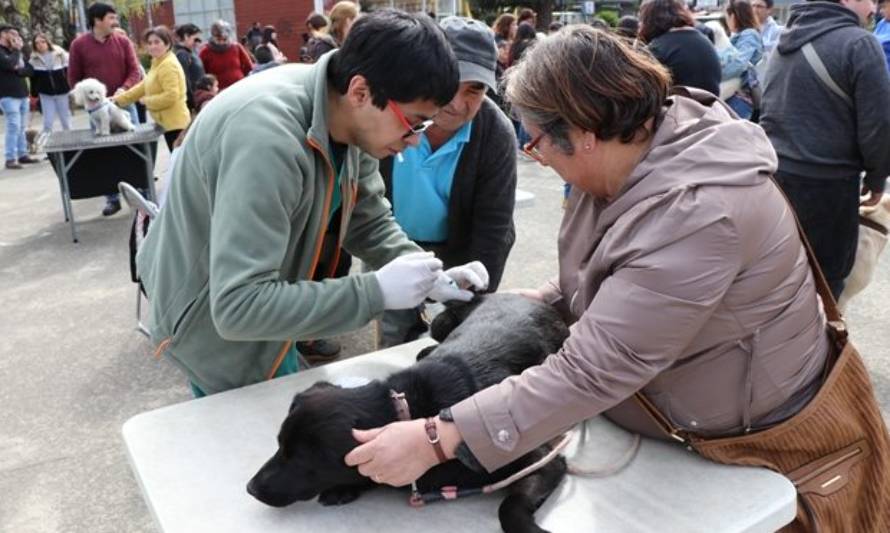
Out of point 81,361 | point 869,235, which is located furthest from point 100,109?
point 869,235

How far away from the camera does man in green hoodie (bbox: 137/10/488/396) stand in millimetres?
1533

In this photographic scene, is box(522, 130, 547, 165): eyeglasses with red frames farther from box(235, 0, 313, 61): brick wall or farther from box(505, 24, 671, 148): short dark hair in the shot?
box(235, 0, 313, 61): brick wall

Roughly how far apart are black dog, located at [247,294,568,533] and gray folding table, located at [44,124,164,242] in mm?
5475

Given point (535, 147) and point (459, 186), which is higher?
point (535, 147)

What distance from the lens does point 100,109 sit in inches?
263

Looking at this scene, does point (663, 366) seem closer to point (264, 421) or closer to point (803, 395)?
point (803, 395)

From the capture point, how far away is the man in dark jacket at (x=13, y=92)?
Result: 30.3ft

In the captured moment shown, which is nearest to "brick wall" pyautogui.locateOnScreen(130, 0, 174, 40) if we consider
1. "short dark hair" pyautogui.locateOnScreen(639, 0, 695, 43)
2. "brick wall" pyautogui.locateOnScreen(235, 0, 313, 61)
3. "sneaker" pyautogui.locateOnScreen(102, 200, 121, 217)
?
"brick wall" pyautogui.locateOnScreen(235, 0, 313, 61)

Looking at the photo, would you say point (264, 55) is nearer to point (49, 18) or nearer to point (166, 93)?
point (166, 93)

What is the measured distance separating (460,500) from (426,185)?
152cm

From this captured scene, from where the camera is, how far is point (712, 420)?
151cm

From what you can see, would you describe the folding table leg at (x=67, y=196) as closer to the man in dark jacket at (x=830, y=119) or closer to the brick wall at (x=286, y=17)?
the man in dark jacket at (x=830, y=119)

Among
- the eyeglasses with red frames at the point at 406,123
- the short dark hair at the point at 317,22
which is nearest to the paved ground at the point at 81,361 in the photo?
the eyeglasses with red frames at the point at 406,123

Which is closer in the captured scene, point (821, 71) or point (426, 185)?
point (426, 185)
